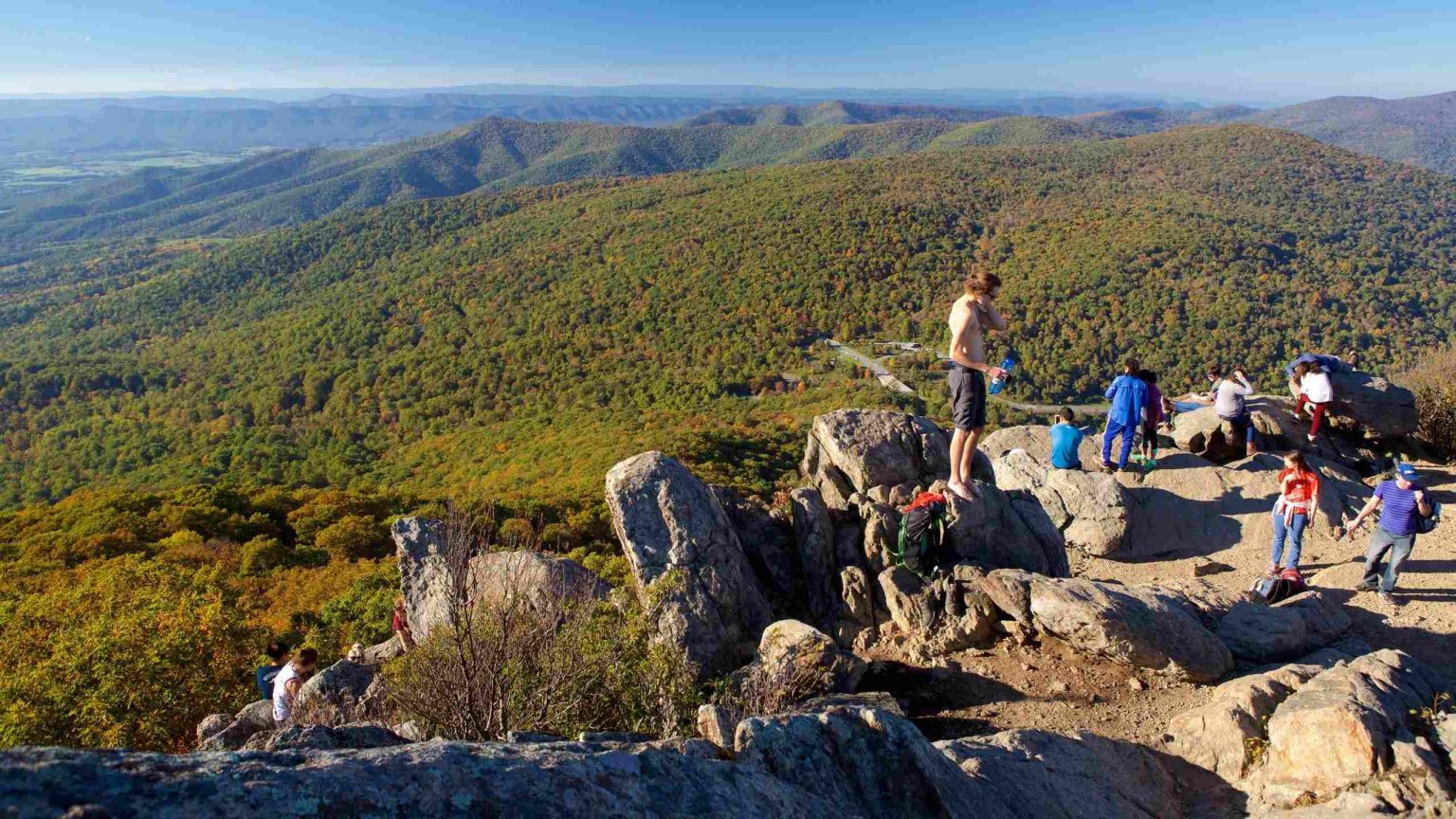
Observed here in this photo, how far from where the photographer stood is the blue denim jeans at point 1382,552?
973 centimetres

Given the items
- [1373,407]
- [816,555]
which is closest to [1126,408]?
[816,555]

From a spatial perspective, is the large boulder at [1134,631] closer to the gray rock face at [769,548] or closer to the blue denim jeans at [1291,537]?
the blue denim jeans at [1291,537]

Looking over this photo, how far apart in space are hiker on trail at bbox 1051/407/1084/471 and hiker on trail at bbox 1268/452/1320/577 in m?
3.65

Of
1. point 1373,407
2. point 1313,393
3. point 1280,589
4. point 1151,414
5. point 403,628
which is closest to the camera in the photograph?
point 1280,589

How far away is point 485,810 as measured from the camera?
3.04 m

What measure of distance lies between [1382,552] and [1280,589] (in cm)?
150

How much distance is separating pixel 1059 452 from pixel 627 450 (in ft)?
98.0

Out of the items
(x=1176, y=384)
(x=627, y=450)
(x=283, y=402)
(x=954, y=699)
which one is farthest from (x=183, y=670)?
(x=283, y=402)

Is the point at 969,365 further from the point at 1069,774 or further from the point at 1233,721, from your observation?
the point at 1069,774

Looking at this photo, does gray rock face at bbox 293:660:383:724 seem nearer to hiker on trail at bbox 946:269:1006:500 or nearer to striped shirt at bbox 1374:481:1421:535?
hiker on trail at bbox 946:269:1006:500

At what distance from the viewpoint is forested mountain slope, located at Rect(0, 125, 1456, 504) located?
5678 centimetres

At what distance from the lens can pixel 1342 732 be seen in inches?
241

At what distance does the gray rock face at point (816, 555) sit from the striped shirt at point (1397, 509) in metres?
7.93

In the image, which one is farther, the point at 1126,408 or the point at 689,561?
Result: the point at 1126,408
